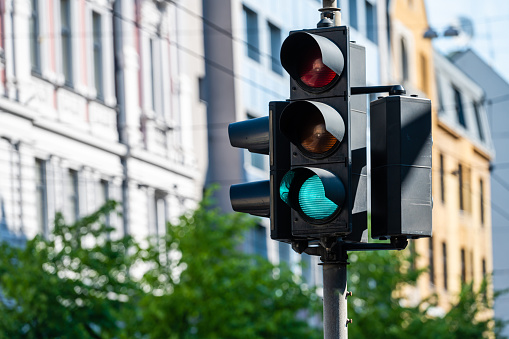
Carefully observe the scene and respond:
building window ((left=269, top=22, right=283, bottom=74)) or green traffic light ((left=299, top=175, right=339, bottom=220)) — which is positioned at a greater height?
building window ((left=269, top=22, right=283, bottom=74))

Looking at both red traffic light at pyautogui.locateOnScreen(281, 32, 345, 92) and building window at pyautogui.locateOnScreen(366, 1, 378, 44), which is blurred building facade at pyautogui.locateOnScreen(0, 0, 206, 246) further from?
red traffic light at pyautogui.locateOnScreen(281, 32, 345, 92)

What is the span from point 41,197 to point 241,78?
12085mm

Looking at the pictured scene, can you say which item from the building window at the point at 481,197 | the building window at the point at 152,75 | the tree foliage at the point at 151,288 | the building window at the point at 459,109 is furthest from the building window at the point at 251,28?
the building window at the point at 481,197

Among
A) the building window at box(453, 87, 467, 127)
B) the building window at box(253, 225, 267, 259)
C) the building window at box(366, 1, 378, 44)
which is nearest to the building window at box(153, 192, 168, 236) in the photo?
the building window at box(253, 225, 267, 259)

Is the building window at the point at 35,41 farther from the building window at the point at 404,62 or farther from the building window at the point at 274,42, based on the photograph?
the building window at the point at 404,62

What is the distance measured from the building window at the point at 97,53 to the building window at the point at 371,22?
18715 mm

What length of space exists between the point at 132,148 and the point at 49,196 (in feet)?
13.6

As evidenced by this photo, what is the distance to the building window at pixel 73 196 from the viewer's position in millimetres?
28641

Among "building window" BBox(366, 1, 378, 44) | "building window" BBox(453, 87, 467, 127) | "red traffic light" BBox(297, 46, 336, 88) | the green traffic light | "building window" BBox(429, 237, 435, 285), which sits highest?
"building window" BBox(366, 1, 378, 44)

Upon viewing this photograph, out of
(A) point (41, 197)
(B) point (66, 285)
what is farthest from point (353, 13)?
(B) point (66, 285)

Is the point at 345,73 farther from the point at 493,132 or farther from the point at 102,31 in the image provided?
the point at 493,132

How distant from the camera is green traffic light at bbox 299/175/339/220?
6.00 m

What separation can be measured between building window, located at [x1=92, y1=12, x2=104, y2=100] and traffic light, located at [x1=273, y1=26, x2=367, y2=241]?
80.8 feet

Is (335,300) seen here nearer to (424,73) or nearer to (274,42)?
(274,42)
